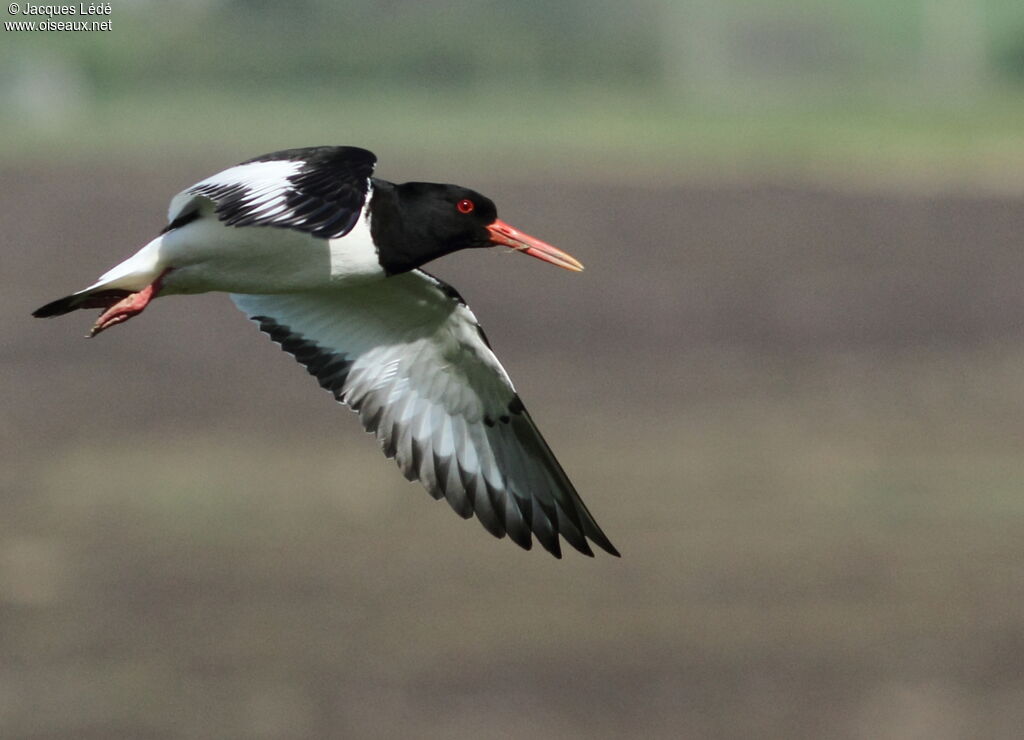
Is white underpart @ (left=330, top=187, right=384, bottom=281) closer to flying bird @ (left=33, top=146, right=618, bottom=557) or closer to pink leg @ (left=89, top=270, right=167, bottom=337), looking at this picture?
flying bird @ (left=33, top=146, right=618, bottom=557)

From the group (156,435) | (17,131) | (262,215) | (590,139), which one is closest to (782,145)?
(590,139)

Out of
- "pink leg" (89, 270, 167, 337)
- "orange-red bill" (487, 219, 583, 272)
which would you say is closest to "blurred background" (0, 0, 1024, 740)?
"orange-red bill" (487, 219, 583, 272)

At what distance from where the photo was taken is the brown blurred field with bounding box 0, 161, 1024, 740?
17.3 m

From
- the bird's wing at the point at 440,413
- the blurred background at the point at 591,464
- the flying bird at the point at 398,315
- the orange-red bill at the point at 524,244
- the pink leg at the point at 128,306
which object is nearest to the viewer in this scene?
the pink leg at the point at 128,306

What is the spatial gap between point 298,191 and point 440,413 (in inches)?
97.4

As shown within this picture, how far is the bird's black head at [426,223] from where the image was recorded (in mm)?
10500

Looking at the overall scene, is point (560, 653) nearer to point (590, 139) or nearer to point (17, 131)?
point (590, 139)

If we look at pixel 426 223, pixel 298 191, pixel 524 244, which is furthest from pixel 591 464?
pixel 298 191

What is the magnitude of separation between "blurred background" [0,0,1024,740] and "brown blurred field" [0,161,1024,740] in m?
0.05

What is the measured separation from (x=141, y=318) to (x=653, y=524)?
9606 mm

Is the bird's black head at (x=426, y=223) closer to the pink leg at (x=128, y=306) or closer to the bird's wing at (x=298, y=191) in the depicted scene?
the bird's wing at (x=298, y=191)

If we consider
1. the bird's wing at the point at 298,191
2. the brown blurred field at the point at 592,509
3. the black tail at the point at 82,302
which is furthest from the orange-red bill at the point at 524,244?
the brown blurred field at the point at 592,509

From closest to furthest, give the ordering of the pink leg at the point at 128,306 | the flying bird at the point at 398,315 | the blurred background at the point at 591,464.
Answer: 1. the pink leg at the point at 128,306
2. the flying bird at the point at 398,315
3. the blurred background at the point at 591,464

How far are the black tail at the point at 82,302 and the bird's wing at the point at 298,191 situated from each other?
0.71 metres
